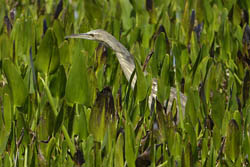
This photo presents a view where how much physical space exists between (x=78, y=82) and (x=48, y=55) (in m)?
0.43

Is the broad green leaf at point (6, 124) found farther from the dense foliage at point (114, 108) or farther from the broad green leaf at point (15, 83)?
the broad green leaf at point (15, 83)

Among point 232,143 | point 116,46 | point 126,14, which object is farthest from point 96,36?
point 232,143

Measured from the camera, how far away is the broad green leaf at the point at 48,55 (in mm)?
3766

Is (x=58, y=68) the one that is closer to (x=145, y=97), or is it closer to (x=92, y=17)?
(x=145, y=97)

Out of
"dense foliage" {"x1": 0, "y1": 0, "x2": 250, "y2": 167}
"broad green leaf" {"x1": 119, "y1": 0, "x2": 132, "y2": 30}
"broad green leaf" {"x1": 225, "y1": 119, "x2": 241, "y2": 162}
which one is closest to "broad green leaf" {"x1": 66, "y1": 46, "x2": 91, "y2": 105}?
"dense foliage" {"x1": 0, "y1": 0, "x2": 250, "y2": 167}

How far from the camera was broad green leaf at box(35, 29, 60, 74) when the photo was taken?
377 centimetres

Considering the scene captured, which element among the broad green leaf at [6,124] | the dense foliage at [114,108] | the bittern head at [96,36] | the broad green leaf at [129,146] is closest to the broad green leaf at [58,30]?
the dense foliage at [114,108]

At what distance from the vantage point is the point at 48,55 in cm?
378

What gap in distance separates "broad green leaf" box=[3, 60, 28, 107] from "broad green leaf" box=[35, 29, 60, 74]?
0.31m

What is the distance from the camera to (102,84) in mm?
4367

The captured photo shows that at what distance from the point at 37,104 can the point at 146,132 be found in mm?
822

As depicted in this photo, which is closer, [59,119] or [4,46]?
[59,119]

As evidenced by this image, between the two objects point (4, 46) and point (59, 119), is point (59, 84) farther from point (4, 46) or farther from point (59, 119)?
point (4, 46)

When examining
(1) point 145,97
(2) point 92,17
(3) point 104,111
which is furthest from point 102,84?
(2) point 92,17
